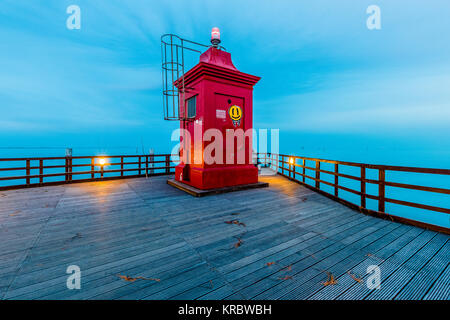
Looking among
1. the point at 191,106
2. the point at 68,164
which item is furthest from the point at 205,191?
the point at 68,164

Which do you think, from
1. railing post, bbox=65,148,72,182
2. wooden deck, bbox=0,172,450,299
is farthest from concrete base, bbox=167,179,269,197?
railing post, bbox=65,148,72,182

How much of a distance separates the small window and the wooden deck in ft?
11.3

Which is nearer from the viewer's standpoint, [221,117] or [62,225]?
[62,225]

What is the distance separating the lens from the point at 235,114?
23.4 ft

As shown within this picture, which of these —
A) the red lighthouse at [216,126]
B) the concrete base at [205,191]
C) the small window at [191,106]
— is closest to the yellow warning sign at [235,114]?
the red lighthouse at [216,126]

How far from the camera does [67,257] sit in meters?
2.72

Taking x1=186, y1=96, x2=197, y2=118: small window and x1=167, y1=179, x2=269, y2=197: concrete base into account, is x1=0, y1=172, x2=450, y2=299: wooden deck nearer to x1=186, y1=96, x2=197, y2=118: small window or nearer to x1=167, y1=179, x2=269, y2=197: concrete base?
x1=167, y1=179, x2=269, y2=197: concrete base

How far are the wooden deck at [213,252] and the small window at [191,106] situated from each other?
3.45 meters

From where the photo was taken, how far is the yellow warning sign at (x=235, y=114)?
23.1 feet

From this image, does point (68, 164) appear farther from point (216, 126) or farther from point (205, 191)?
point (216, 126)

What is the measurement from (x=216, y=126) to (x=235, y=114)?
2.95 ft
